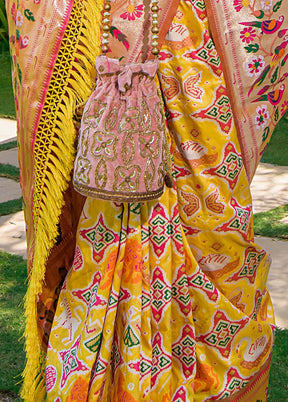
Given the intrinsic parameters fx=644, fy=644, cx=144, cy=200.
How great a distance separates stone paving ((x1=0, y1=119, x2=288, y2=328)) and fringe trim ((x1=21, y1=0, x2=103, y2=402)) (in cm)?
153

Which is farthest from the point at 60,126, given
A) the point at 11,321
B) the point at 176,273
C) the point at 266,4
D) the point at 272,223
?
the point at 272,223

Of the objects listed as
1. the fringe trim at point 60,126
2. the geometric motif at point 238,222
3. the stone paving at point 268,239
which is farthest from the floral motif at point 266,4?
the stone paving at point 268,239

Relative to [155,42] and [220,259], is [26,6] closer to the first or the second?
[155,42]

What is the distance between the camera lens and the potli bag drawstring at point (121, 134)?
171 centimetres

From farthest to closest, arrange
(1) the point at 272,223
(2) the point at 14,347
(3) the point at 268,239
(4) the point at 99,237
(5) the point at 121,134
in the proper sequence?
(1) the point at 272,223, (3) the point at 268,239, (2) the point at 14,347, (4) the point at 99,237, (5) the point at 121,134

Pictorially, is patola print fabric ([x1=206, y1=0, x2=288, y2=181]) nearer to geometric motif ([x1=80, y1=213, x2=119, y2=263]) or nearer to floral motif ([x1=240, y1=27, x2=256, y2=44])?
floral motif ([x1=240, y1=27, x2=256, y2=44])

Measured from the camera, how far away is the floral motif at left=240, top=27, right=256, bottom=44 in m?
1.86

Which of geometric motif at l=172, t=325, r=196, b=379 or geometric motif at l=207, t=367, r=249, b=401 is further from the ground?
geometric motif at l=172, t=325, r=196, b=379

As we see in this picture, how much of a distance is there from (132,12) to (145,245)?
0.66m

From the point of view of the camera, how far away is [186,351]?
6.63ft

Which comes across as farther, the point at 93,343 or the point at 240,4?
the point at 93,343

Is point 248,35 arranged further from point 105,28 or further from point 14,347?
point 14,347

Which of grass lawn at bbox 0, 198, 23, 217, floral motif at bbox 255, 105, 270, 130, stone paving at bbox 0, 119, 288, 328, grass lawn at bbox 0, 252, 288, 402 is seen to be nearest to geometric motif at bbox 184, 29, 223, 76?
floral motif at bbox 255, 105, 270, 130

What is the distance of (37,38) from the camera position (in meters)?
1.82
